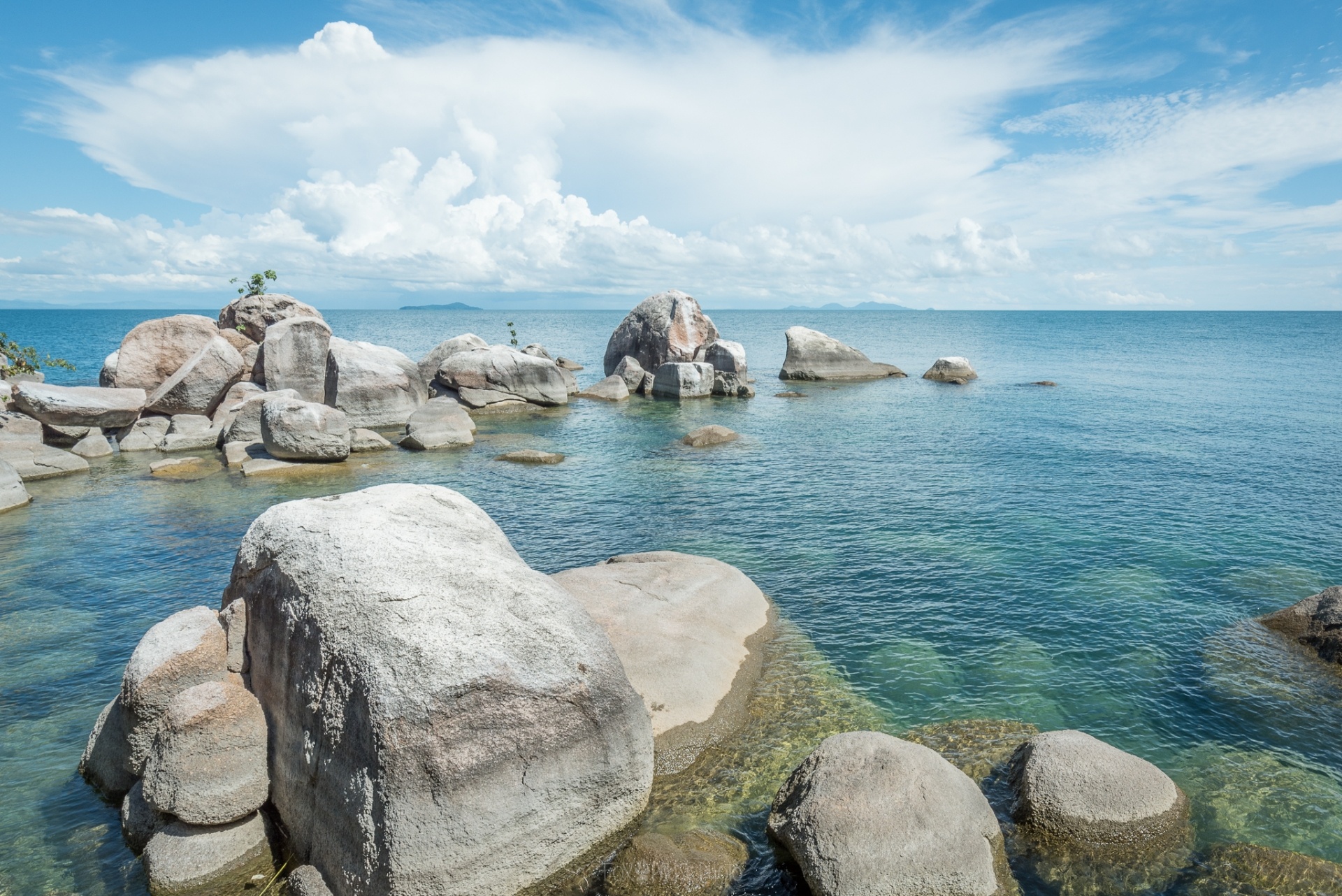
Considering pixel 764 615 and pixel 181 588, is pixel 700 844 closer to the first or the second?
pixel 764 615

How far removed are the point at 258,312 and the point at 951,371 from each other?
51.1m

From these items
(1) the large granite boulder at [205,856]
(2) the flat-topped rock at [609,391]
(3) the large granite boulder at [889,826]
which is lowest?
(1) the large granite boulder at [205,856]

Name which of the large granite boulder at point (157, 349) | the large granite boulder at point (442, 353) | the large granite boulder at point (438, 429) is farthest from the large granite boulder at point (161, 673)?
the large granite boulder at point (442, 353)

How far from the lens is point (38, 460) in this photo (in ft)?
92.4

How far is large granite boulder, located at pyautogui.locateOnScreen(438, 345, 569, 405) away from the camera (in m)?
45.1

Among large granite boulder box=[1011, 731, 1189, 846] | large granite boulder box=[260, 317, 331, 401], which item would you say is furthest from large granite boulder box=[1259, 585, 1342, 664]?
large granite boulder box=[260, 317, 331, 401]

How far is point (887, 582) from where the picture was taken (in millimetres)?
18031

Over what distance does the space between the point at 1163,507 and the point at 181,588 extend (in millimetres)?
28033

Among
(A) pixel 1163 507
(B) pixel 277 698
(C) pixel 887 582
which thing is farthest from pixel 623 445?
(B) pixel 277 698

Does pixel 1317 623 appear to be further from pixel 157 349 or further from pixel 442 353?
pixel 157 349

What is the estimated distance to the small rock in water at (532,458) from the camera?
103 ft

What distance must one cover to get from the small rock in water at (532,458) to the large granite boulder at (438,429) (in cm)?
370

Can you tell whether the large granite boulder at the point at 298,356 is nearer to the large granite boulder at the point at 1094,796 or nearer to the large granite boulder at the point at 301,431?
the large granite boulder at the point at 301,431

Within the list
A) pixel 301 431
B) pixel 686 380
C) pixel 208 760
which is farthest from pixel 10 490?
pixel 686 380
